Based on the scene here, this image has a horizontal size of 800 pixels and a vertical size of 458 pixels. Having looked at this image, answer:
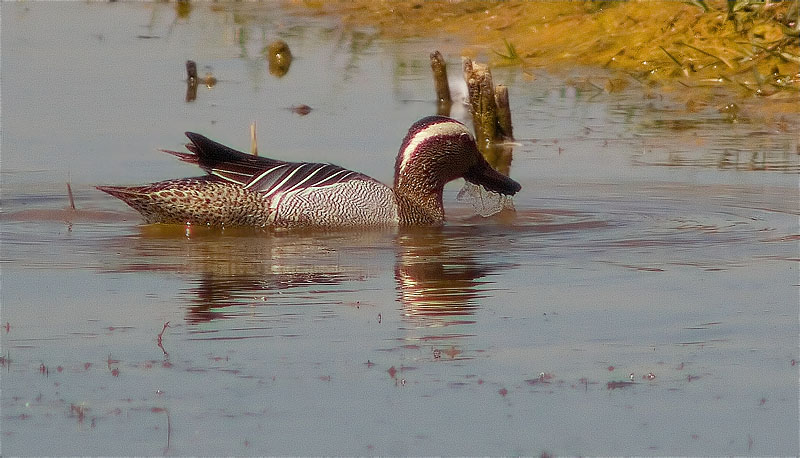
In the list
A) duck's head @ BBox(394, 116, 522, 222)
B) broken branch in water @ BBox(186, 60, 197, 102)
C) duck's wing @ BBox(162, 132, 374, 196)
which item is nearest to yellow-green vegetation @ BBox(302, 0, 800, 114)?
broken branch in water @ BBox(186, 60, 197, 102)

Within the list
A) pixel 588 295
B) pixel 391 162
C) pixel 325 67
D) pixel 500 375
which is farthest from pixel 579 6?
pixel 500 375

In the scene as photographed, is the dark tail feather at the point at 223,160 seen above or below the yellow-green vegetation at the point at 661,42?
below

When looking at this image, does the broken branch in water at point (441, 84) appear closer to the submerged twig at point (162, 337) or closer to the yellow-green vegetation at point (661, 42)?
the yellow-green vegetation at point (661, 42)

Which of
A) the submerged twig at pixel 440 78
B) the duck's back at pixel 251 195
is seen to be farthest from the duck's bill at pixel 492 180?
the submerged twig at pixel 440 78

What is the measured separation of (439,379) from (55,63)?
13.3 metres

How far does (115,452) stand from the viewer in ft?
15.4

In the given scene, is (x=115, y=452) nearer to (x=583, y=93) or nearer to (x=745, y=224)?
(x=745, y=224)

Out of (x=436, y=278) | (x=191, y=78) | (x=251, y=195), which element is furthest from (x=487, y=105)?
(x=436, y=278)

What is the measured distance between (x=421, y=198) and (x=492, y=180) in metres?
0.55

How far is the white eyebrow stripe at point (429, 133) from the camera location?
31.1ft

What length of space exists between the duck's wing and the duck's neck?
0.49 m

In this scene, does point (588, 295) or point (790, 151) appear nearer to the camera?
point (588, 295)

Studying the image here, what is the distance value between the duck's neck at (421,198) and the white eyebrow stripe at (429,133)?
5.0 inches

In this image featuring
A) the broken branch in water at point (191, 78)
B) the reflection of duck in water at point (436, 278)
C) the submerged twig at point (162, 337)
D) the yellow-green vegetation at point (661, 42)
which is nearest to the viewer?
the submerged twig at point (162, 337)
